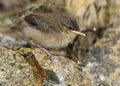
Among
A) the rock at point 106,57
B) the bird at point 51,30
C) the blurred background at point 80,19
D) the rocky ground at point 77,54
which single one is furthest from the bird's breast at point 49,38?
the blurred background at point 80,19

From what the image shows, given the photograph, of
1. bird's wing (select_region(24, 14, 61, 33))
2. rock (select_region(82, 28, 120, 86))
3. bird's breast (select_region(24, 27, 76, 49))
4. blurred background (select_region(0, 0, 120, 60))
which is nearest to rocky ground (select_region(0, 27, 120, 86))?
bird's breast (select_region(24, 27, 76, 49))

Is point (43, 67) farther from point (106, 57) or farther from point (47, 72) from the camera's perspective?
point (106, 57)

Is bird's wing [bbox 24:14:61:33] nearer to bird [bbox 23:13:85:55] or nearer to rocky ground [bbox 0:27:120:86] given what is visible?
bird [bbox 23:13:85:55]

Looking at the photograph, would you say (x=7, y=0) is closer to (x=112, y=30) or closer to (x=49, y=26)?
(x=112, y=30)

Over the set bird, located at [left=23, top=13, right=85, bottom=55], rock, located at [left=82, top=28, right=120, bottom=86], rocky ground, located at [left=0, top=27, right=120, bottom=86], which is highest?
bird, located at [left=23, top=13, right=85, bottom=55]

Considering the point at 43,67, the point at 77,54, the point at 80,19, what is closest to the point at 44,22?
the point at 43,67

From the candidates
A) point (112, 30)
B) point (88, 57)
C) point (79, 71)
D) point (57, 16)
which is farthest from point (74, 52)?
point (79, 71)
